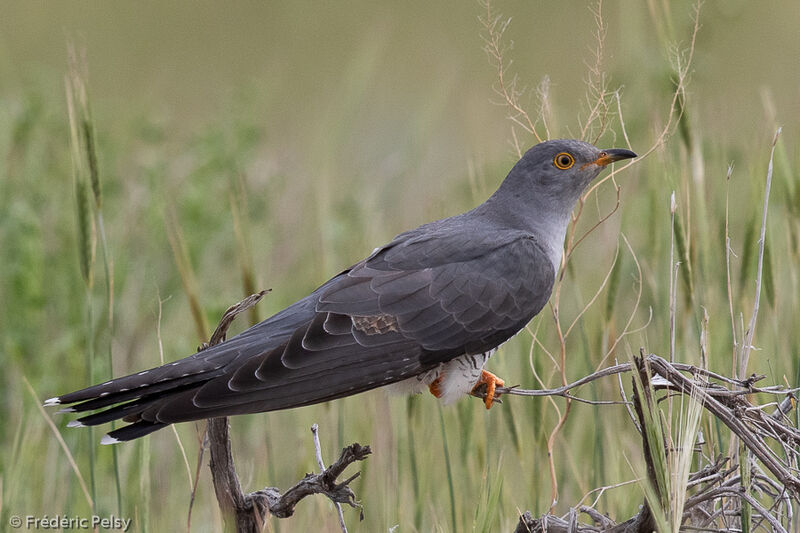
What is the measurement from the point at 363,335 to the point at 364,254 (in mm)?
961

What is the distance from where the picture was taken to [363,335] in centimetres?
287

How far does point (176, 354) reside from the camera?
159 inches

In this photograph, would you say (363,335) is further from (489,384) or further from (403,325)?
(489,384)

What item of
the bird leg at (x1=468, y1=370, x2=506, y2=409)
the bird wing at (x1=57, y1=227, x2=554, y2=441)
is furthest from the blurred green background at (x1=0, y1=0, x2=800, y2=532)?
the bird wing at (x1=57, y1=227, x2=554, y2=441)

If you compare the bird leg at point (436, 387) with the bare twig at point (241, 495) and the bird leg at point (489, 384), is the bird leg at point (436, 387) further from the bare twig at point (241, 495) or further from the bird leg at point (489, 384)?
the bare twig at point (241, 495)

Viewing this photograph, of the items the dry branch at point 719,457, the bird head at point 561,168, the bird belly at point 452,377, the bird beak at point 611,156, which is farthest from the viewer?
the bird head at point 561,168

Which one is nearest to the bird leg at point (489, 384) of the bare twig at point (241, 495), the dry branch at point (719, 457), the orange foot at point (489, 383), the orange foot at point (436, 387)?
the orange foot at point (489, 383)

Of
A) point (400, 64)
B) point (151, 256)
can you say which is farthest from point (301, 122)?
point (151, 256)

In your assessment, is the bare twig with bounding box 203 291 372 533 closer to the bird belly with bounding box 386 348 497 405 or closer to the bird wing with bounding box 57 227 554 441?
the bird wing with bounding box 57 227 554 441

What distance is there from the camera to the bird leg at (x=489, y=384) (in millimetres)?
3100

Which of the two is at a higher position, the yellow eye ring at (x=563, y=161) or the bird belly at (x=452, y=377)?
the yellow eye ring at (x=563, y=161)

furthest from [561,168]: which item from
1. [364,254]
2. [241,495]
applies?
[241,495]

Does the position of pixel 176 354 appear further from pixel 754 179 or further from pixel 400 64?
pixel 400 64

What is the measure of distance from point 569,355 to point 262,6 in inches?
500
